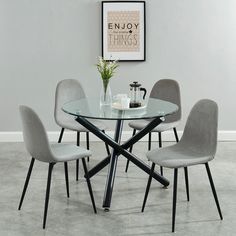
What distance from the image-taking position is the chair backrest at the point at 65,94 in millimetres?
5059

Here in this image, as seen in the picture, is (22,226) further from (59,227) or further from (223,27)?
(223,27)

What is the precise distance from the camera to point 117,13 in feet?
19.5

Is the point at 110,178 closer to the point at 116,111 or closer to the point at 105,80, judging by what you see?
the point at 116,111

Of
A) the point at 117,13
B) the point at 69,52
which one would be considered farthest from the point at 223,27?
the point at 69,52

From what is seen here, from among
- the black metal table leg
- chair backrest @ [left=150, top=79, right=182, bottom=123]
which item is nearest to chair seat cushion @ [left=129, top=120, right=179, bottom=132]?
chair backrest @ [left=150, top=79, right=182, bottom=123]

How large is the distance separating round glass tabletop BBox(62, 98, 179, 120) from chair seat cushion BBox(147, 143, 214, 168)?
0.27 meters

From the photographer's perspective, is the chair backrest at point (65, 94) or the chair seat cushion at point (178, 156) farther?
the chair backrest at point (65, 94)

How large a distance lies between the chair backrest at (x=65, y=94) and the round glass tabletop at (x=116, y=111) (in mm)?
634

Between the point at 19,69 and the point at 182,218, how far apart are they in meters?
3.03

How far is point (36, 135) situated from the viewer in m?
3.62

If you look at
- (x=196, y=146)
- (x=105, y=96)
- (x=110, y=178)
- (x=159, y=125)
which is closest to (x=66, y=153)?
(x=110, y=178)

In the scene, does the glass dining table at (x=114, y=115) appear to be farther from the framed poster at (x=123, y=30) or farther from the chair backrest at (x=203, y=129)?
the framed poster at (x=123, y=30)

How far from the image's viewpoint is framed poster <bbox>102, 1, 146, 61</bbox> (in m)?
5.94

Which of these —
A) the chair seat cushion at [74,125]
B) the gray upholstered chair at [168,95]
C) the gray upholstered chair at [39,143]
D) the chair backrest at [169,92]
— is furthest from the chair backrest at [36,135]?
the chair backrest at [169,92]
